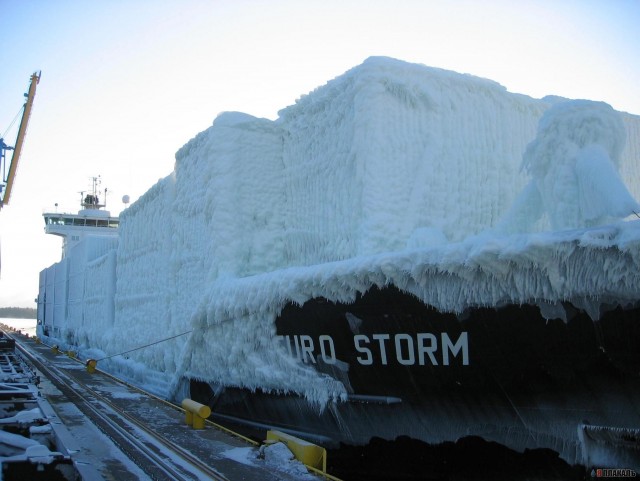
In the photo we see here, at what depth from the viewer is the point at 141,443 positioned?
8.37m

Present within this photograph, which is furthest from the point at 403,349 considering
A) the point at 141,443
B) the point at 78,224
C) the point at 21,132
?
the point at 78,224

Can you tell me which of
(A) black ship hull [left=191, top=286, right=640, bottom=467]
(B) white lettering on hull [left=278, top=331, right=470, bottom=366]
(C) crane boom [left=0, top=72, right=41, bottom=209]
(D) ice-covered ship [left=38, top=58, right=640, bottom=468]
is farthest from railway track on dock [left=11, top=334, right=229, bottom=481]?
(C) crane boom [left=0, top=72, right=41, bottom=209]

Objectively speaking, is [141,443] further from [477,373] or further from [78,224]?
[78,224]

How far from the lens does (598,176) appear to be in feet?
21.2

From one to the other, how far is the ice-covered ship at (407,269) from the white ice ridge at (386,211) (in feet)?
0.09

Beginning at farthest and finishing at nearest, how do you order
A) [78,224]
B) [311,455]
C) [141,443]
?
[78,224] < [141,443] < [311,455]

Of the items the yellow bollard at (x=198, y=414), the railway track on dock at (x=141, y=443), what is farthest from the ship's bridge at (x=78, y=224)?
the yellow bollard at (x=198, y=414)

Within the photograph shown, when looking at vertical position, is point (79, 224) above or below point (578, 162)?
above

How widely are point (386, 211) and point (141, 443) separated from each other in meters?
5.00

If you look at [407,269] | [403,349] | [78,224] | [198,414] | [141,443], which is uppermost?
[78,224]

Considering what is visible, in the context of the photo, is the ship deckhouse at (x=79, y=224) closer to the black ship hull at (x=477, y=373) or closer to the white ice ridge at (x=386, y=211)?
the white ice ridge at (x=386, y=211)

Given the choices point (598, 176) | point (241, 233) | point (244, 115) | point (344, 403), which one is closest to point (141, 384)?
point (241, 233)

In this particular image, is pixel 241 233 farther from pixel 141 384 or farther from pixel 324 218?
pixel 141 384

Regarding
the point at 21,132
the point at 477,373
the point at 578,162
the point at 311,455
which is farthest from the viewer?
the point at 21,132
